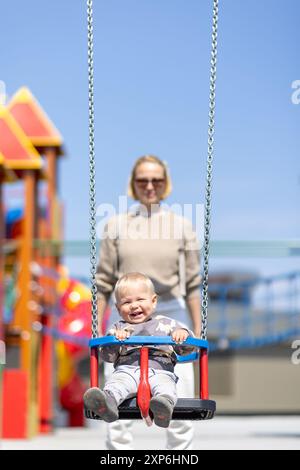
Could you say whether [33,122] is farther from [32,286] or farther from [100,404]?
[100,404]

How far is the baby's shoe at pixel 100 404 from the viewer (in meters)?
3.04

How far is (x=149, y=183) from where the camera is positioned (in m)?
4.00

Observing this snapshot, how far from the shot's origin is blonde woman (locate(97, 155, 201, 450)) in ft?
13.1

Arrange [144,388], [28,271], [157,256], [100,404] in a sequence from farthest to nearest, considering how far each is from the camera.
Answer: [28,271], [157,256], [144,388], [100,404]

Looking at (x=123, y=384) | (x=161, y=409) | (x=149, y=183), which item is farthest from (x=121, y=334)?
(x=149, y=183)

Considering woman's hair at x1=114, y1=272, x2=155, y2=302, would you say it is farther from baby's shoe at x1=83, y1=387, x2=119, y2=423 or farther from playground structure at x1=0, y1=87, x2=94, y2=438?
playground structure at x1=0, y1=87, x2=94, y2=438

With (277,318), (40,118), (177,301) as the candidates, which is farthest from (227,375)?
(177,301)

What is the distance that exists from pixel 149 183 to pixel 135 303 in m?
0.74

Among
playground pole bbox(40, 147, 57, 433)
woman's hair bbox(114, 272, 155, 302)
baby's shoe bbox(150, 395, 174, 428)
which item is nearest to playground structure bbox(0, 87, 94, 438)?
playground pole bbox(40, 147, 57, 433)

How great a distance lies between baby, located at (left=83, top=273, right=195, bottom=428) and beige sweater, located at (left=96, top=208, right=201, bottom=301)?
1.51ft

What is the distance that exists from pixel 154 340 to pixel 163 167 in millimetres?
1178

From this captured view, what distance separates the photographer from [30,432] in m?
9.31

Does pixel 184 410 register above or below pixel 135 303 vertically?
below
